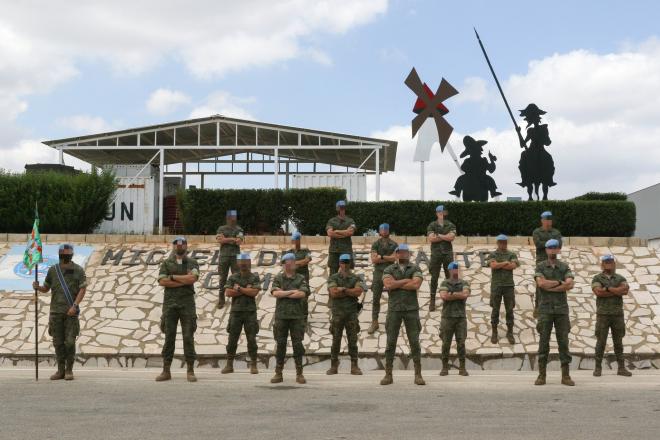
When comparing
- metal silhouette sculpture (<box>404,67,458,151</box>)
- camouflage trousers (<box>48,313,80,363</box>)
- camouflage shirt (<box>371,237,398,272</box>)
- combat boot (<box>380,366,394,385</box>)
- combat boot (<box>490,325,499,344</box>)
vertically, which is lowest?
combat boot (<box>380,366,394,385</box>)

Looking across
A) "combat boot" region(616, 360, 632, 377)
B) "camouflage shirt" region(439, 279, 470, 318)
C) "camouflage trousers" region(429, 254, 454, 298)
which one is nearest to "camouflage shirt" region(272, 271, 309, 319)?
"camouflage shirt" region(439, 279, 470, 318)

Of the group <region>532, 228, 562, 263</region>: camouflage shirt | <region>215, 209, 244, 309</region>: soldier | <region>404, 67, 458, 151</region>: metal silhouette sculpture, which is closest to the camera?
<region>532, 228, 562, 263</region>: camouflage shirt

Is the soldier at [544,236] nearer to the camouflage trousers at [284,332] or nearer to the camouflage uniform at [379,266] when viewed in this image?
the camouflage uniform at [379,266]

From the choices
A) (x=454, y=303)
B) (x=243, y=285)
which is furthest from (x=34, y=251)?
(x=454, y=303)

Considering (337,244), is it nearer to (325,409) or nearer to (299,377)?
(299,377)

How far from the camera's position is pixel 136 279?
57.7ft

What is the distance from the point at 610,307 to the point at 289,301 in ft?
17.0

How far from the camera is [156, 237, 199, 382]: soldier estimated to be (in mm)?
11203

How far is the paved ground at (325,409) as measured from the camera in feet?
23.1

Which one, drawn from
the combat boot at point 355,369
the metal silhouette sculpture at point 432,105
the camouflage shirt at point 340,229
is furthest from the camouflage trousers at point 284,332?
the metal silhouette sculpture at point 432,105

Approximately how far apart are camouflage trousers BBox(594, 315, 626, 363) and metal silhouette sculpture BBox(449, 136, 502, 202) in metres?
9.59

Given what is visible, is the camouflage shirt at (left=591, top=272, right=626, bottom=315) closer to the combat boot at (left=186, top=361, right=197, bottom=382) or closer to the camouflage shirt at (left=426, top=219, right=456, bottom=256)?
the camouflage shirt at (left=426, top=219, right=456, bottom=256)

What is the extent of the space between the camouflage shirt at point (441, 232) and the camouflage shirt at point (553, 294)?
3.60 meters

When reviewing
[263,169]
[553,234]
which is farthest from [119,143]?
[553,234]
